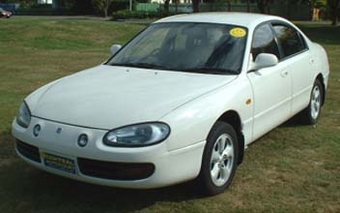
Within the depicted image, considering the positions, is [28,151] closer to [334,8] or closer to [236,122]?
[236,122]

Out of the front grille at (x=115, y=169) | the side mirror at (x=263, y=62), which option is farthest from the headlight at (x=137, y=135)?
the side mirror at (x=263, y=62)

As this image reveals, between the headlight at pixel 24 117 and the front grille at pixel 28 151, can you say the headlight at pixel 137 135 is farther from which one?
the headlight at pixel 24 117

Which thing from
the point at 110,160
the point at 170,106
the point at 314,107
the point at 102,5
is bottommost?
the point at 102,5

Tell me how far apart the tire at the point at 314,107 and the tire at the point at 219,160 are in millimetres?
2368

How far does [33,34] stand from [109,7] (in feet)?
125

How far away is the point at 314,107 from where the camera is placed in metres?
6.91

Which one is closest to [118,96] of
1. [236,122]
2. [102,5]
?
[236,122]

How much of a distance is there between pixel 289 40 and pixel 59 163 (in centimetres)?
329

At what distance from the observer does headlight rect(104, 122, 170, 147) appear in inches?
151

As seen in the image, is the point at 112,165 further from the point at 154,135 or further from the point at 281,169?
the point at 281,169

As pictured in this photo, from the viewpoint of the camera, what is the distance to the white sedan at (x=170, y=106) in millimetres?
3891

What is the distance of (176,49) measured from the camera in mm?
5223

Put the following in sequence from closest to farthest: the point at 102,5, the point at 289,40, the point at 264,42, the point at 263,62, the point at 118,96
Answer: the point at 118,96 → the point at 263,62 → the point at 264,42 → the point at 289,40 → the point at 102,5

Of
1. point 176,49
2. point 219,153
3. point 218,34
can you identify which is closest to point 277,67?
point 218,34
